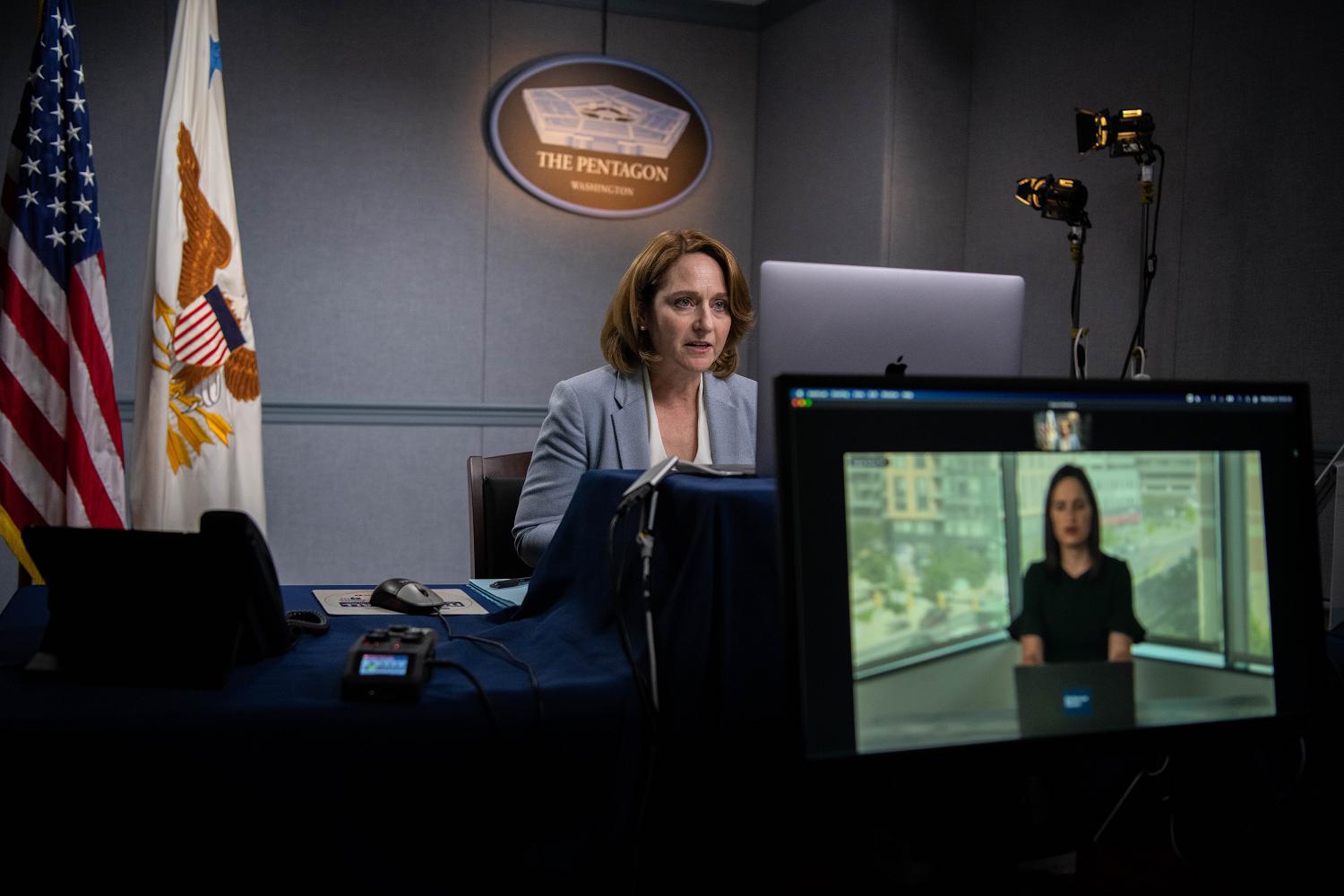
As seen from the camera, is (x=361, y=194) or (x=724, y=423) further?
(x=361, y=194)

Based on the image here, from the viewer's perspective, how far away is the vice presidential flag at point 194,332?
252 centimetres

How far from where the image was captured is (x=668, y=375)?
231cm

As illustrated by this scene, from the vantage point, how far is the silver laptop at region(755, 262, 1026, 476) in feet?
4.51

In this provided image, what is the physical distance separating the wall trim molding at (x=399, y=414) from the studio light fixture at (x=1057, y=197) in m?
2.05

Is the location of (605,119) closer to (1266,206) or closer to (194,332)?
(194,332)

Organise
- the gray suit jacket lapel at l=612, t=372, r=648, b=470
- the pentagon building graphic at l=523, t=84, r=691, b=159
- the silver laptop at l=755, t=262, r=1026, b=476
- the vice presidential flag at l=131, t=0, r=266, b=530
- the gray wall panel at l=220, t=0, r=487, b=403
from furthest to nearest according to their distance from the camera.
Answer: the pentagon building graphic at l=523, t=84, r=691, b=159, the gray wall panel at l=220, t=0, r=487, b=403, the vice presidential flag at l=131, t=0, r=266, b=530, the gray suit jacket lapel at l=612, t=372, r=648, b=470, the silver laptop at l=755, t=262, r=1026, b=476

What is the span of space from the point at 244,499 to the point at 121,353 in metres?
1.40

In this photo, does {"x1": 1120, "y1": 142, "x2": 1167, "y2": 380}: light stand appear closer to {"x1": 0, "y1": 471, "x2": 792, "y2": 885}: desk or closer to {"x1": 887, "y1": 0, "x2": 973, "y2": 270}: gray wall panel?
{"x1": 887, "y1": 0, "x2": 973, "y2": 270}: gray wall panel

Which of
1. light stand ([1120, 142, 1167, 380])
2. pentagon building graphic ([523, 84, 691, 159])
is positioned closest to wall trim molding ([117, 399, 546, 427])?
pentagon building graphic ([523, 84, 691, 159])

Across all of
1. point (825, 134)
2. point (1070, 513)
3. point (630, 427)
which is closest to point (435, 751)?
point (1070, 513)

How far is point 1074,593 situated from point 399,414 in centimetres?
347

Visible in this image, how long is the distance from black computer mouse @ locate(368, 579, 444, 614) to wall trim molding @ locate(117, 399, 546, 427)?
2.55 meters

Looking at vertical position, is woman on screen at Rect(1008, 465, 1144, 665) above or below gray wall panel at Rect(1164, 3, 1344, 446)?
below

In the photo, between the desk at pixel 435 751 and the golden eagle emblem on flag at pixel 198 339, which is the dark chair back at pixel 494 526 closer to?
the golden eagle emblem on flag at pixel 198 339
